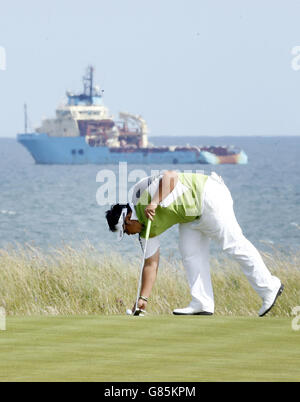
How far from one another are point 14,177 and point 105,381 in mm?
99737

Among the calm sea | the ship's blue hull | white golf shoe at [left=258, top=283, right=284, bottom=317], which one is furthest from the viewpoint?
the ship's blue hull

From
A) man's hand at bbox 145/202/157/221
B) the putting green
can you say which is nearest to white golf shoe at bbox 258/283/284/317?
the putting green

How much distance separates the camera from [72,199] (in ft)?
238

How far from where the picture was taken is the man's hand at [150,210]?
714 centimetres

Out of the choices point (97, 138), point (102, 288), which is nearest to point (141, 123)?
point (97, 138)

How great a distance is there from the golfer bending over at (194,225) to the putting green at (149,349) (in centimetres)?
52

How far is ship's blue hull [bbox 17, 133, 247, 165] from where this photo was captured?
110m

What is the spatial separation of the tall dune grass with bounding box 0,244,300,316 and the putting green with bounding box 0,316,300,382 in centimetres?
261

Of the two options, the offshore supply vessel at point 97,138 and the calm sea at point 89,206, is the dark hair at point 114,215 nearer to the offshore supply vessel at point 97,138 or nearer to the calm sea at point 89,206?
the calm sea at point 89,206

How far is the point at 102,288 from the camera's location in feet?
33.7

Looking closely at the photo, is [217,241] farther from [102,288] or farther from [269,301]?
[102,288]

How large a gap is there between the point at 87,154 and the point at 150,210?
107 metres

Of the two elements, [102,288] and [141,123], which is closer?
[102,288]

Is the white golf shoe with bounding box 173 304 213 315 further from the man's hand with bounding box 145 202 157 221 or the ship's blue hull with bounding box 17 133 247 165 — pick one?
the ship's blue hull with bounding box 17 133 247 165
